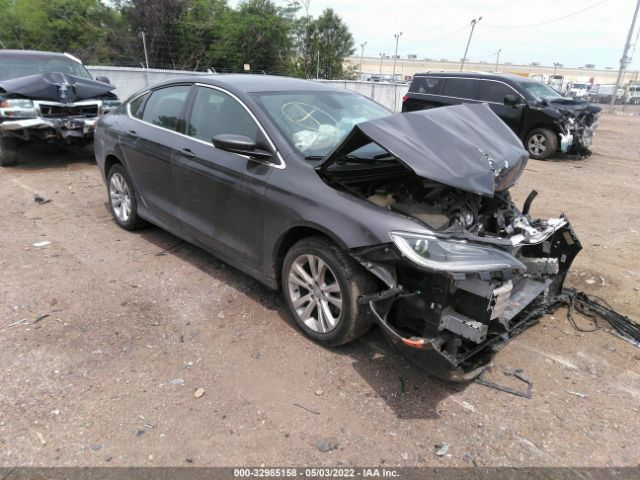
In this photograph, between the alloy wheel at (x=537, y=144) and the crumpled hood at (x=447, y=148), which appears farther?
the alloy wheel at (x=537, y=144)

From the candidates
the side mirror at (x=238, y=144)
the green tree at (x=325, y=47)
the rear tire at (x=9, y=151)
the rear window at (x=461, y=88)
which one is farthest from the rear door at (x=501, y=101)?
the green tree at (x=325, y=47)

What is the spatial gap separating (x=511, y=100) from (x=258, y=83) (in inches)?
338

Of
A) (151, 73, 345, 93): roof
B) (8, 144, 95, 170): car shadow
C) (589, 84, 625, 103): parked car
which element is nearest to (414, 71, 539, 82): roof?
(151, 73, 345, 93): roof

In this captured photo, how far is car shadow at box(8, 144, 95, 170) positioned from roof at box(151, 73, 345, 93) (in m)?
5.52

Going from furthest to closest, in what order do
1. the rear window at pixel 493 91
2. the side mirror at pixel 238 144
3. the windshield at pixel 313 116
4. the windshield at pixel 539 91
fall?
the rear window at pixel 493 91
the windshield at pixel 539 91
the windshield at pixel 313 116
the side mirror at pixel 238 144

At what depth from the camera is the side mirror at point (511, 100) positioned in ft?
35.5

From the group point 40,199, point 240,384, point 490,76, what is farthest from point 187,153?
point 490,76

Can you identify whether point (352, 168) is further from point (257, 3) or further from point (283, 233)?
point (257, 3)

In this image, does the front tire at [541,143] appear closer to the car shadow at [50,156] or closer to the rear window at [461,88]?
the rear window at [461,88]

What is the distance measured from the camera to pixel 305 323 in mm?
3424

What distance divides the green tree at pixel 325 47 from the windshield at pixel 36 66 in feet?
85.0

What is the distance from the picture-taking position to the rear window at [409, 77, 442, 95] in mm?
12453

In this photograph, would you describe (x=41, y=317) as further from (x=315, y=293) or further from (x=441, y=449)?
(x=441, y=449)

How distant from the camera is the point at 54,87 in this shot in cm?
802
